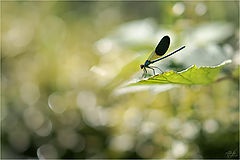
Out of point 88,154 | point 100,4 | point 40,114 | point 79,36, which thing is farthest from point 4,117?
point 100,4

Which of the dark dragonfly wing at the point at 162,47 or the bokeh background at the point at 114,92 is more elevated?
the dark dragonfly wing at the point at 162,47

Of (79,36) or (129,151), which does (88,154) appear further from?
(79,36)

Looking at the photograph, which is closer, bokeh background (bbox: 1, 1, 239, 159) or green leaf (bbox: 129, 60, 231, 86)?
A: green leaf (bbox: 129, 60, 231, 86)

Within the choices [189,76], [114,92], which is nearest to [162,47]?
[189,76]

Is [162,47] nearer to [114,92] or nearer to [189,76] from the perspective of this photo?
[189,76]

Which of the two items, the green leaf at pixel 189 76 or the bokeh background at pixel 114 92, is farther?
the bokeh background at pixel 114 92
